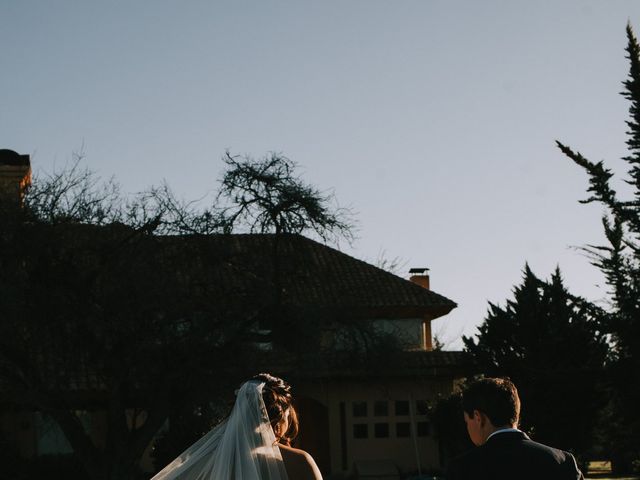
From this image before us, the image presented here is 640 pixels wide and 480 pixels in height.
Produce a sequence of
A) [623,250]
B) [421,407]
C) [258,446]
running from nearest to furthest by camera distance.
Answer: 1. [258,446]
2. [623,250]
3. [421,407]

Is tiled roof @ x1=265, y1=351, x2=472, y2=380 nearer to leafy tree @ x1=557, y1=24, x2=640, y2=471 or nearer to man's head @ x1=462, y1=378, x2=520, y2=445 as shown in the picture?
leafy tree @ x1=557, y1=24, x2=640, y2=471

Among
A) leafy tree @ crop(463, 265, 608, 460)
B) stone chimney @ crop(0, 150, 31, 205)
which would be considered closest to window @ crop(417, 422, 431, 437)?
leafy tree @ crop(463, 265, 608, 460)

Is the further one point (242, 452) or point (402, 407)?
point (402, 407)

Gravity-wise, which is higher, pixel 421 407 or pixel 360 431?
pixel 421 407

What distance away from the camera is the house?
24266 millimetres

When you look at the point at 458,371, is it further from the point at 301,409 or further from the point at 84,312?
the point at 84,312

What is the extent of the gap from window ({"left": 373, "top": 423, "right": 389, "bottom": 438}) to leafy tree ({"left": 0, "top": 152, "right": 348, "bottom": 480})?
38.0 ft

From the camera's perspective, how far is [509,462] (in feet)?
15.8

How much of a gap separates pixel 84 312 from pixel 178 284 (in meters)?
2.23

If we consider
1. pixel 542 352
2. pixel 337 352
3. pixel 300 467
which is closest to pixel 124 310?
pixel 337 352

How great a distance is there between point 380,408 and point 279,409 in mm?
29661

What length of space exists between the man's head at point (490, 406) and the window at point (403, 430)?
3075cm

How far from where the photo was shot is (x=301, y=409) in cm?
3581

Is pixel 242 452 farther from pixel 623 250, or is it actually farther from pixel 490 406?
pixel 623 250
